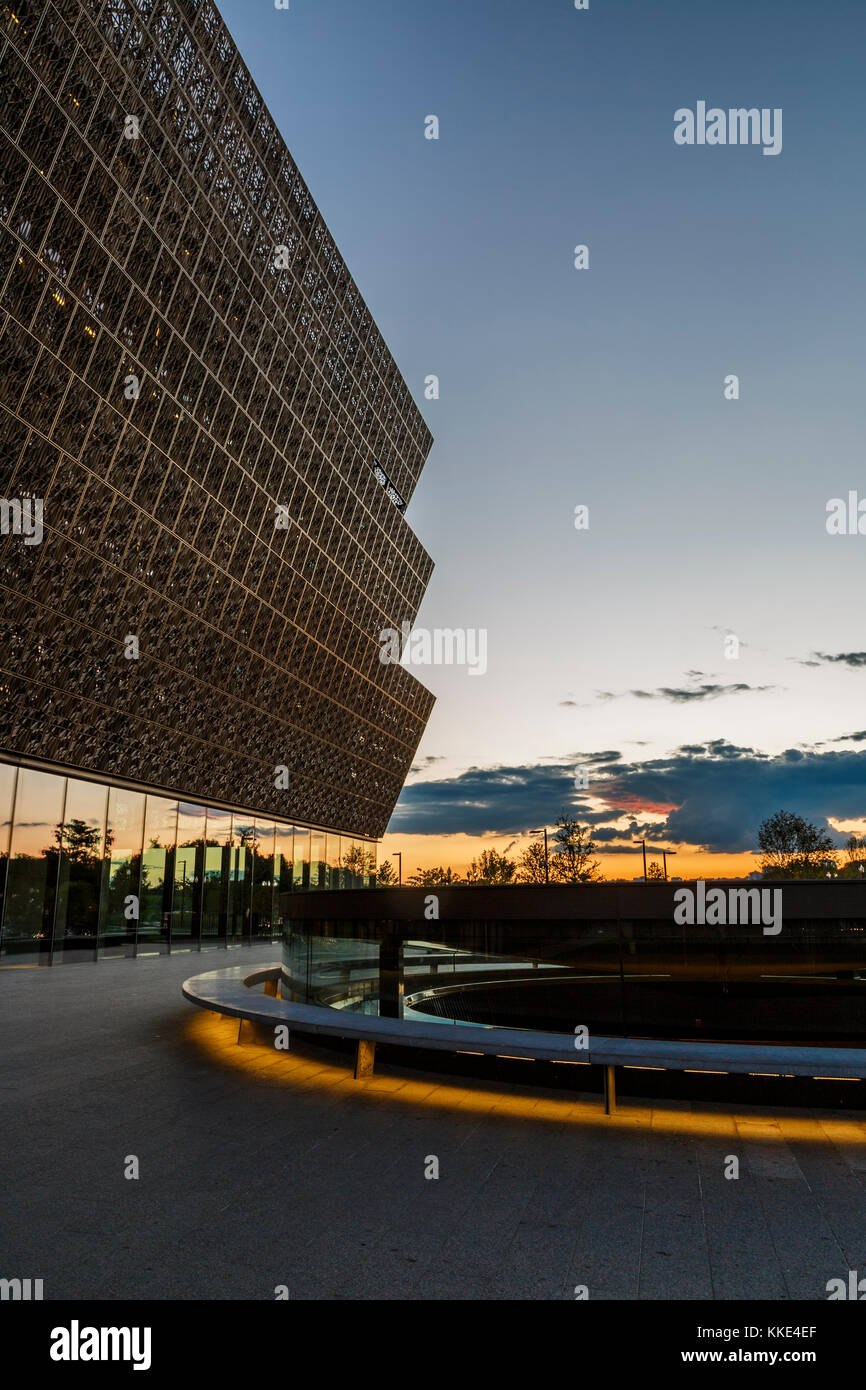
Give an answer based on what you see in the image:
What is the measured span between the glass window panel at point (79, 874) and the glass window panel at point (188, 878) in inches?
232

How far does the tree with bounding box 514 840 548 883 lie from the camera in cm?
7931

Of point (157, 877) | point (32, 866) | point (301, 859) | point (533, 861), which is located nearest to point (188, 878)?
point (157, 877)

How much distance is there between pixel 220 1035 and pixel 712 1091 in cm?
716

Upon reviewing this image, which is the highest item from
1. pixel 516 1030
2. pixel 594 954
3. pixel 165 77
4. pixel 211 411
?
pixel 165 77

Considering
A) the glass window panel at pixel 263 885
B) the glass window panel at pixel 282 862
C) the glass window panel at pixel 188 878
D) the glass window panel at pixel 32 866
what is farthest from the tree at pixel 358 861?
the glass window panel at pixel 32 866

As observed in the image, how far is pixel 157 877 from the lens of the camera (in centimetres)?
3666

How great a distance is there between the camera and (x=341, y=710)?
54.5m

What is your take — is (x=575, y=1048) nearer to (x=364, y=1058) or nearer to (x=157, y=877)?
(x=364, y=1058)

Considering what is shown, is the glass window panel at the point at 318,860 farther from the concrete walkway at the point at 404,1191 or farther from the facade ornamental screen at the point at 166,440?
the concrete walkway at the point at 404,1191

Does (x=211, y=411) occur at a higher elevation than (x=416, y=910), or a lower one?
higher

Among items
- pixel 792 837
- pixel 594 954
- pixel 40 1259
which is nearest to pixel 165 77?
pixel 594 954

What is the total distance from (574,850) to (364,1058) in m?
60.1

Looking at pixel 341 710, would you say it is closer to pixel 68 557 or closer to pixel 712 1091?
pixel 68 557

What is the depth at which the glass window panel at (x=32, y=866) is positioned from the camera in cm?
2839
